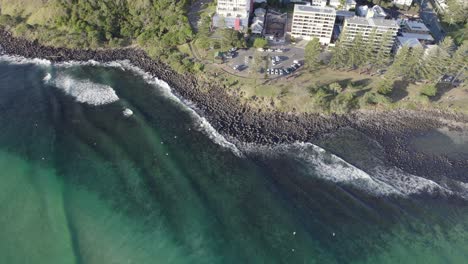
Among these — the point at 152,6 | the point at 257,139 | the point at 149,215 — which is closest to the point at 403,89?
the point at 257,139

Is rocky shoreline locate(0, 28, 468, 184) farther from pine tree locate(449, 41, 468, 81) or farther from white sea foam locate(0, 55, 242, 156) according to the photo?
pine tree locate(449, 41, 468, 81)

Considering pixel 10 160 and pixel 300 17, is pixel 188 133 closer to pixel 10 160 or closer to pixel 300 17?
pixel 10 160

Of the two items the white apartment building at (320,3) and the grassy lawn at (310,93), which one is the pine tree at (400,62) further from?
the white apartment building at (320,3)

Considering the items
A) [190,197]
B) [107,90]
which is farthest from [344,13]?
[190,197]

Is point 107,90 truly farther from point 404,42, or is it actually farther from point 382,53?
point 404,42

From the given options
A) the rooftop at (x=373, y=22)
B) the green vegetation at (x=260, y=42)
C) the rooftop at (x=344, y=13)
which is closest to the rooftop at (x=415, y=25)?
the rooftop at (x=373, y=22)
